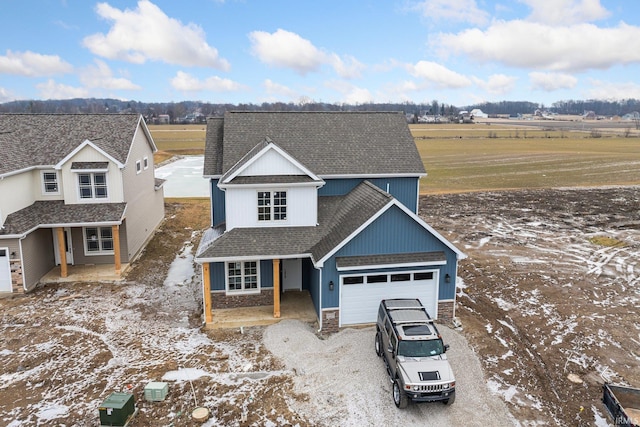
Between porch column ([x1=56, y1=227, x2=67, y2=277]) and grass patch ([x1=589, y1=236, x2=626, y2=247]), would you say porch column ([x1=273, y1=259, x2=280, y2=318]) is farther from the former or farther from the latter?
grass patch ([x1=589, y1=236, x2=626, y2=247])

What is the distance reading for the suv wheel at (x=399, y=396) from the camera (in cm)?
1241

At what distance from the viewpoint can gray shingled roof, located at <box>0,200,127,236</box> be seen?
21405 millimetres

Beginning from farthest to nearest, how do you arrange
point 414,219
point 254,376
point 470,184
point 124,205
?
point 470,184 → point 124,205 → point 414,219 → point 254,376

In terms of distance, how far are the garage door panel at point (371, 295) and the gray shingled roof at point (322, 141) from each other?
617 cm

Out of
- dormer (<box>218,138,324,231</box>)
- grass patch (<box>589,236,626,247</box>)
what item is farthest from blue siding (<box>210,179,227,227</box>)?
grass patch (<box>589,236,626,247</box>)

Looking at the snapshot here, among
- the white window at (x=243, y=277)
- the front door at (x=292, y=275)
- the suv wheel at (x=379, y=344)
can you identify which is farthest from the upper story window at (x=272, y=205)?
the suv wheel at (x=379, y=344)

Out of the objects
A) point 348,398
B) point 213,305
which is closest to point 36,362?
point 213,305

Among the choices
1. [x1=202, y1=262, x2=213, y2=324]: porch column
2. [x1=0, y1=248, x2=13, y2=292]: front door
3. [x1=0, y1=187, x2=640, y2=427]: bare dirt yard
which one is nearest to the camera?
[x1=0, y1=187, x2=640, y2=427]: bare dirt yard

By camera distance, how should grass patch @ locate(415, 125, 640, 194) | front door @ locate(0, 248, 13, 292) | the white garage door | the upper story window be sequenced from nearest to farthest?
the white garage door
the upper story window
front door @ locate(0, 248, 13, 292)
grass patch @ locate(415, 125, 640, 194)

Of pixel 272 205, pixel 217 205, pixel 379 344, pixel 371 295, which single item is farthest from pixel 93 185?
pixel 379 344

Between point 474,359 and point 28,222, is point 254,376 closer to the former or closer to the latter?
point 474,359

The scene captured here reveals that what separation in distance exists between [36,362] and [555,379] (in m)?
16.6

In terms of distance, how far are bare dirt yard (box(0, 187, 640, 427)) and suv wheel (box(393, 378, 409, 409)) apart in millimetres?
221

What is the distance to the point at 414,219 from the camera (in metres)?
17.0
